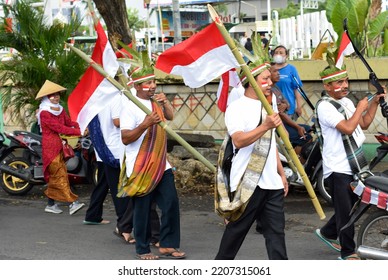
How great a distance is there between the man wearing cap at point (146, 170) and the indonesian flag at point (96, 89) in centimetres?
38

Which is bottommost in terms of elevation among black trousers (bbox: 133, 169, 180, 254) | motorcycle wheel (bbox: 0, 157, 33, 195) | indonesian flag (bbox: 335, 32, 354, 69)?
motorcycle wheel (bbox: 0, 157, 33, 195)

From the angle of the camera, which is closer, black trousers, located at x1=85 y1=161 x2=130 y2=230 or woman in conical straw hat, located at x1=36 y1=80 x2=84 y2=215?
black trousers, located at x1=85 y1=161 x2=130 y2=230

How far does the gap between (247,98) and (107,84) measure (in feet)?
7.06

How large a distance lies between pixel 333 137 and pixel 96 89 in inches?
91.1

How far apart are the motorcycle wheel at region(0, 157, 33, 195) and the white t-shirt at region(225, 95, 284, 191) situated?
228 inches

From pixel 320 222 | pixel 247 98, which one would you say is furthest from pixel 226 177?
pixel 320 222

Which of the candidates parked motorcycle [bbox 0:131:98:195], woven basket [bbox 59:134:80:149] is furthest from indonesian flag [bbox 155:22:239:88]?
woven basket [bbox 59:134:80:149]

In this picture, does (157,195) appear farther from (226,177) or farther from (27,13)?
(27,13)

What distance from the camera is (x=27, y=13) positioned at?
12680 mm

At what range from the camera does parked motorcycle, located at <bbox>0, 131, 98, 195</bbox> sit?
11969 millimetres

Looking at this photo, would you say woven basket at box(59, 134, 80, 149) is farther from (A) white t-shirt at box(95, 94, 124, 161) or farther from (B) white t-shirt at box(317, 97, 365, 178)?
(B) white t-shirt at box(317, 97, 365, 178)

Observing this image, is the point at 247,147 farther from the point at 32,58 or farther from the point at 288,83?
the point at 32,58

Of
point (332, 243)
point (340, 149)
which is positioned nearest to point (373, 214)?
point (340, 149)

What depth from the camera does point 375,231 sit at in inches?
294
